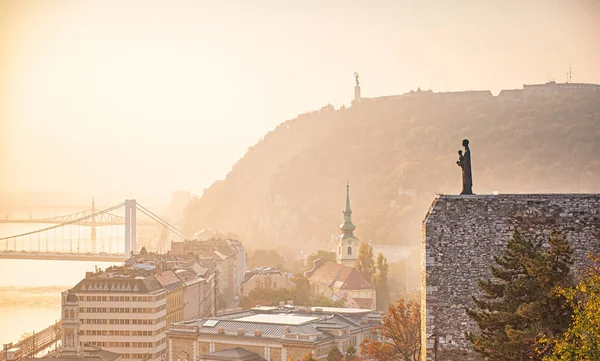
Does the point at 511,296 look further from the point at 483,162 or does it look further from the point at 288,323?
the point at 483,162

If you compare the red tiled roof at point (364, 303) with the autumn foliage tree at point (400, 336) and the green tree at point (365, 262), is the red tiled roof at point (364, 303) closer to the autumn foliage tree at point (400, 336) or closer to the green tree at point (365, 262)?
the green tree at point (365, 262)

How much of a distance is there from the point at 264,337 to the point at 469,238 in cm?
4974

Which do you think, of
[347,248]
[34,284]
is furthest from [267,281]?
[34,284]

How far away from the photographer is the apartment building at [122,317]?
2640 inches

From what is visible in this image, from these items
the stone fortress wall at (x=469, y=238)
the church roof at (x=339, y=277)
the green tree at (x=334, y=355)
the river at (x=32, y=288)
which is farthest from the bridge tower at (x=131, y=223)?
the stone fortress wall at (x=469, y=238)

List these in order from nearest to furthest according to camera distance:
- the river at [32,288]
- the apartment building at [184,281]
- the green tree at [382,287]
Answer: the apartment building at [184,281], the green tree at [382,287], the river at [32,288]

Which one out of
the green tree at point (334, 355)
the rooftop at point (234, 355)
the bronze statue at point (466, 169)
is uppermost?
the bronze statue at point (466, 169)

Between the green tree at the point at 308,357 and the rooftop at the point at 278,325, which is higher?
the rooftop at the point at 278,325

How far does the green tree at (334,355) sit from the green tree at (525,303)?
4552 centimetres

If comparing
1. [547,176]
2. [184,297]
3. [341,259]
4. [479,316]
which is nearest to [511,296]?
[479,316]

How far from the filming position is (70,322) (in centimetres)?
6656

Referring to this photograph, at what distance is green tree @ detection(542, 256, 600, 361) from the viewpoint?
1400 cm

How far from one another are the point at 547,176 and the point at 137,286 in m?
125

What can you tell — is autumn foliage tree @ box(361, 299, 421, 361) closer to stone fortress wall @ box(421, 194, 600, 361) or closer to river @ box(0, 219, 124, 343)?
stone fortress wall @ box(421, 194, 600, 361)
